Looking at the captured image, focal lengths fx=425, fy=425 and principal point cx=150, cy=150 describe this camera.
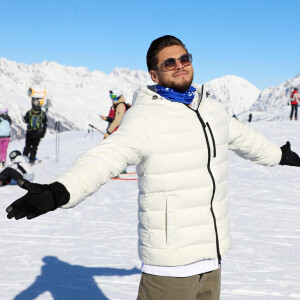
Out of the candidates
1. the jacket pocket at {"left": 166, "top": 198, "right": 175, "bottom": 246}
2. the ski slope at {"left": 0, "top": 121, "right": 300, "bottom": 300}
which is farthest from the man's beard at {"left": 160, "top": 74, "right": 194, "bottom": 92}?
the ski slope at {"left": 0, "top": 121, "right": 300, "bottom": 300}

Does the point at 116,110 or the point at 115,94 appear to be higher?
the point at 115,94

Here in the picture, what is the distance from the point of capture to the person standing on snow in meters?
8.55

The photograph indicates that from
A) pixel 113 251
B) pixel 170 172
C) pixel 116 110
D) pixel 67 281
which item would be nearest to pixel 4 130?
pixel 116 110

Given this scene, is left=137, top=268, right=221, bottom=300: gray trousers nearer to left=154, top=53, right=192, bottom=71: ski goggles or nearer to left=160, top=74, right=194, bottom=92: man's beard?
left=160, top=74, right=194, bottom=92: man's beard

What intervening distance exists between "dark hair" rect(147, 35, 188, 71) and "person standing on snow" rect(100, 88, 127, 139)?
611 centimetres

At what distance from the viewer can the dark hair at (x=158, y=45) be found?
223 centimetres

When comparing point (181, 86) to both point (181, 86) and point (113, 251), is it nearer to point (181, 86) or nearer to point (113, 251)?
point (181, 86)

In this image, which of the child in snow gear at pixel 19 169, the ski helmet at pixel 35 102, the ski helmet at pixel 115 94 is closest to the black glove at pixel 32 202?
the child in snow gear at pixel 19 169

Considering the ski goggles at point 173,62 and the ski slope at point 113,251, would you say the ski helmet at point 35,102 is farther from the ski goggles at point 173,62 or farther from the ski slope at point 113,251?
the ski goggles at point 173,62

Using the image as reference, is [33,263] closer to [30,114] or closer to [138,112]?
[138,112]

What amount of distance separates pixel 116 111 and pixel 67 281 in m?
5.16

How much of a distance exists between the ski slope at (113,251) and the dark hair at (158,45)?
7.07ft

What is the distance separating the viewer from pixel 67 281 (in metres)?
3.90

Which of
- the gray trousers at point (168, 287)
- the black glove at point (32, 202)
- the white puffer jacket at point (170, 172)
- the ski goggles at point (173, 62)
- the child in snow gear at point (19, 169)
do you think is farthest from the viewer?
the child in snow gear at point (19, 169)
